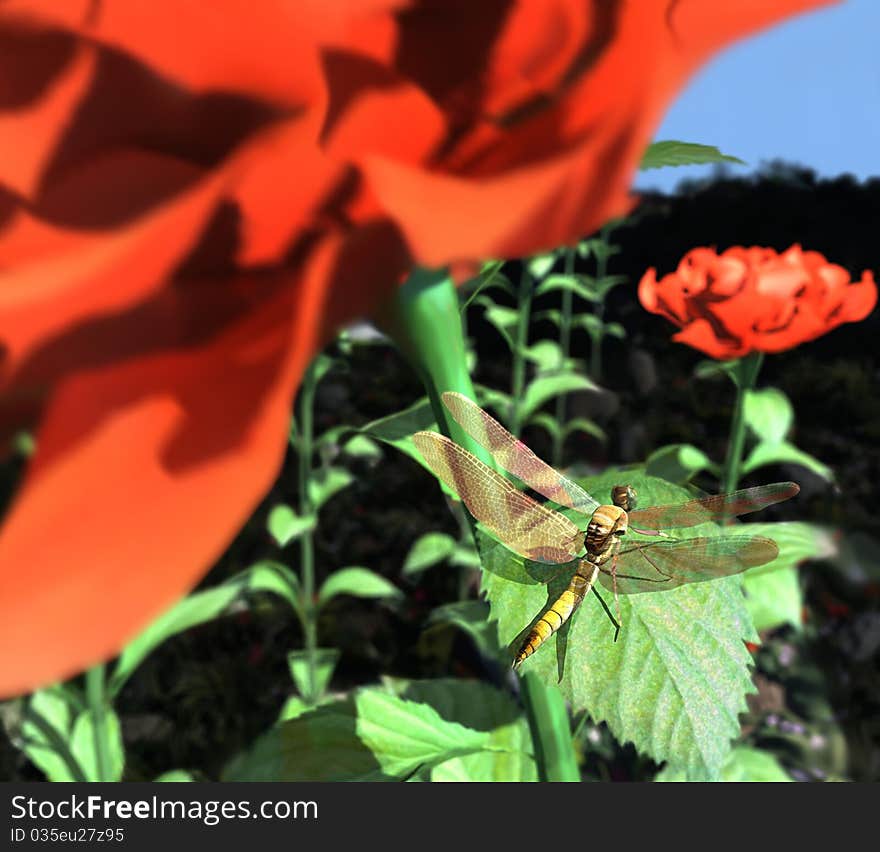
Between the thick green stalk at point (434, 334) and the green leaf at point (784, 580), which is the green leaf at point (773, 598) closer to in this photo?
the green leaf at point (784, 580)

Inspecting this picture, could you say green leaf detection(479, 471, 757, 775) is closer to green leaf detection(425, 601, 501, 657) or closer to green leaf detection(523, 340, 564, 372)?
green leaf detection(425, 601, 501, 657)

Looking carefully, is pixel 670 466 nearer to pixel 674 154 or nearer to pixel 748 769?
pixel 748 769

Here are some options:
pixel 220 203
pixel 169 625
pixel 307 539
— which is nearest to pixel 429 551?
pixel 307 539

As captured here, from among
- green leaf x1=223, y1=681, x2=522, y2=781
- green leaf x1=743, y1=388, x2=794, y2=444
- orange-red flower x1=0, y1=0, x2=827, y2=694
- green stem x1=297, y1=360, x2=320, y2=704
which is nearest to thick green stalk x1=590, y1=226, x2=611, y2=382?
green leaf x1=743, y1=388, x2=794, y2=444

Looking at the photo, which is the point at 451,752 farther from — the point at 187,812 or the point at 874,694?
the point at 874,694

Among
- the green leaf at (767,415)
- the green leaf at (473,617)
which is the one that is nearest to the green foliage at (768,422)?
the green leaf at (767,415)
